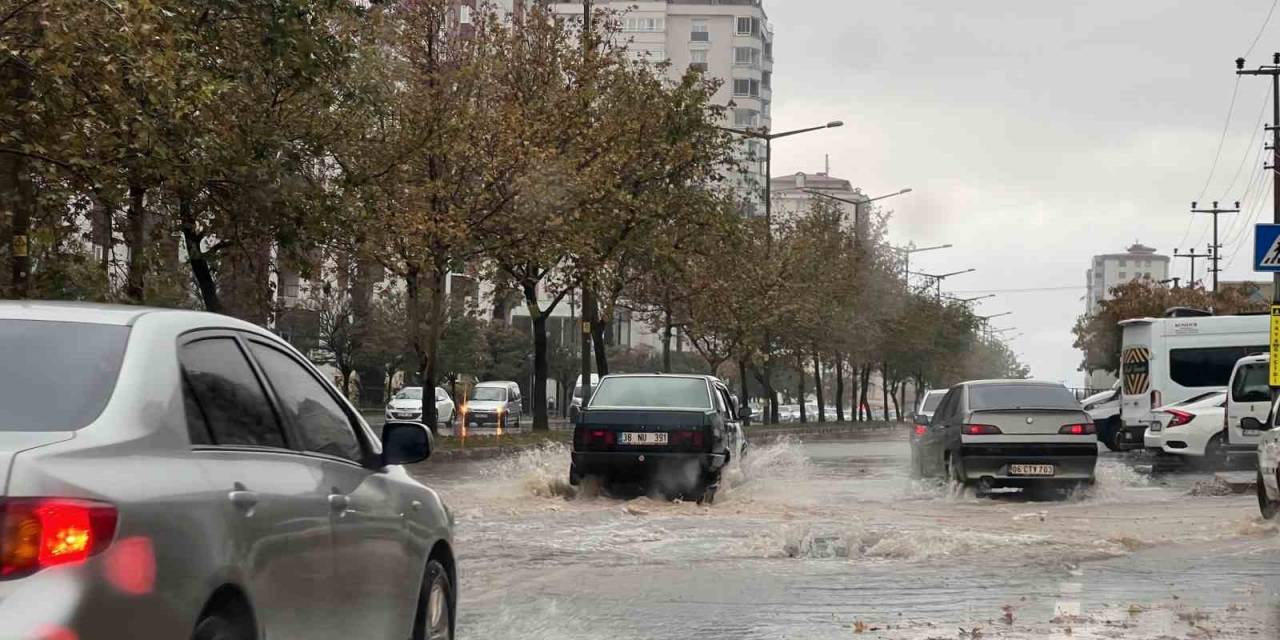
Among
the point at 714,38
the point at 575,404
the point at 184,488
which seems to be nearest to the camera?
the point at 184,488

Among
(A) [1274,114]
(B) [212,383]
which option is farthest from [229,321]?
(A) [1274,114]

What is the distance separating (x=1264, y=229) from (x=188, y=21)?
13179 millimetres

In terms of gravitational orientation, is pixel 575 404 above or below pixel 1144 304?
below

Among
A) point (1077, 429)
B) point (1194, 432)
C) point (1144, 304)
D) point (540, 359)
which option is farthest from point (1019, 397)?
point (1144, 304)

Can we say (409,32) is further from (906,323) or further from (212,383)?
(906,323)

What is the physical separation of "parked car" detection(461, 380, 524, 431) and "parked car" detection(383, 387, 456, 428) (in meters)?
0.73

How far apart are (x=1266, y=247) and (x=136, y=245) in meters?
15.2

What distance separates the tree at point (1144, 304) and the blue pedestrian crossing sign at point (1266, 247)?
62.9 metres

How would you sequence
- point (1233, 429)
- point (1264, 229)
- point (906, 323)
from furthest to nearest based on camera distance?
1. point (906, 323)
2. point (1233, 429)
3. point (1264, 229)

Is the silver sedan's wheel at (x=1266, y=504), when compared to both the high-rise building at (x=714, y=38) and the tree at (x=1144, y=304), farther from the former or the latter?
the high-rise building at (x=714, y=38)

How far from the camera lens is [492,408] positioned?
62.4 meters

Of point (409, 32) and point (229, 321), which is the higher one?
point (409, 32)

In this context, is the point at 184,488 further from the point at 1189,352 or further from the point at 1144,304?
the point at 1144,304

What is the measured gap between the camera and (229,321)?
216 inches
